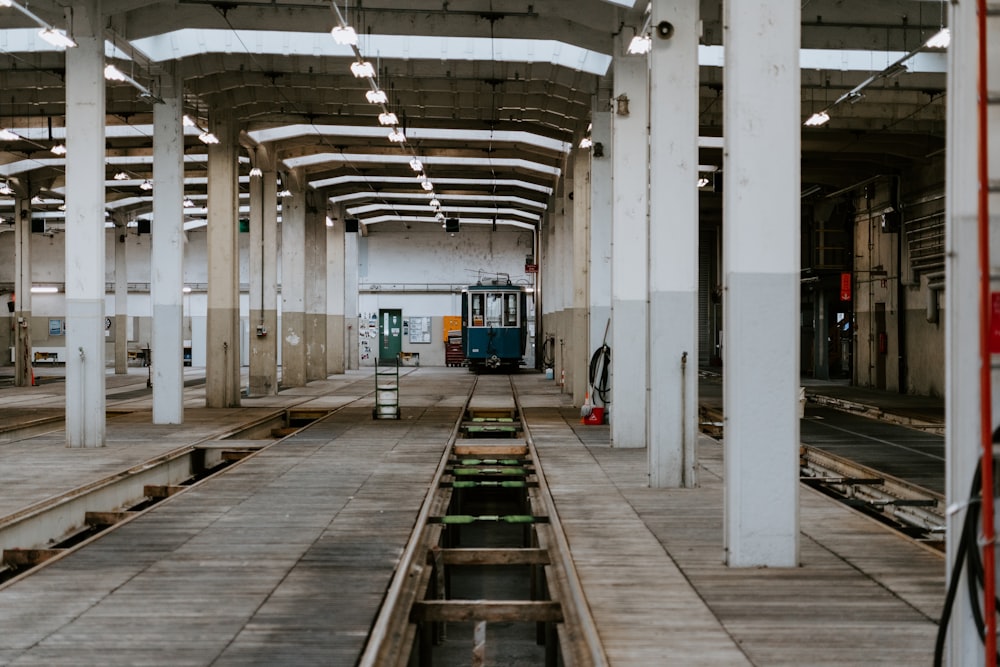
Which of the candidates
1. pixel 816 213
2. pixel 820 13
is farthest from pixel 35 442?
pixel 816 213

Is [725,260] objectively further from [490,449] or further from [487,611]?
[490,449]

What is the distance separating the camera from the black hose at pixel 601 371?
15523 millimetres

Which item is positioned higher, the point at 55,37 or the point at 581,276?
the point at 55,37

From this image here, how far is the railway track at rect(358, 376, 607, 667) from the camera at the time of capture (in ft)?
18.4

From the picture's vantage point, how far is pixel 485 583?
1134cm

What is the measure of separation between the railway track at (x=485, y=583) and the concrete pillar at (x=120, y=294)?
20.4 metres

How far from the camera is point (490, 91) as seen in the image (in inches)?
719

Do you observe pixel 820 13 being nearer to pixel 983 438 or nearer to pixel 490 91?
pixel 490 91

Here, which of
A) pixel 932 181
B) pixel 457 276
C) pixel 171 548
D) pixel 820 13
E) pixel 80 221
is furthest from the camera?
pixel 457 276

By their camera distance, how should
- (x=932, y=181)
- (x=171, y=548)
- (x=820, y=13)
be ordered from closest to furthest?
(x=171, y=548) < (x=820, y=13) < (x=932, y=181)

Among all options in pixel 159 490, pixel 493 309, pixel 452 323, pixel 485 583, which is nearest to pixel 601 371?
pixel 485 583

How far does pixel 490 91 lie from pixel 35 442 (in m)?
9.64

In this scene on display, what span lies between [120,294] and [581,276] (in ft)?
63.7

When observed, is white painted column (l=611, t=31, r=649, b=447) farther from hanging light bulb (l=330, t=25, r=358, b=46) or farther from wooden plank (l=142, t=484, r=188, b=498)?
wooden plank (l=142, t=484, r=188, b=498)
